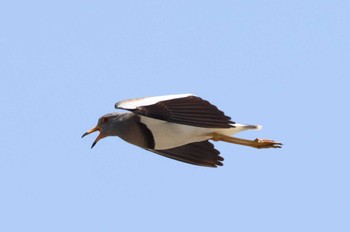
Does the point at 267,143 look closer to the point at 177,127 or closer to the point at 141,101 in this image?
the point at 177,127

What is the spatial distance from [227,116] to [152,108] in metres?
1.12

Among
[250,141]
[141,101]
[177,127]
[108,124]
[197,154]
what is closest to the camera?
[141,101]

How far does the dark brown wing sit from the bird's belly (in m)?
0.72

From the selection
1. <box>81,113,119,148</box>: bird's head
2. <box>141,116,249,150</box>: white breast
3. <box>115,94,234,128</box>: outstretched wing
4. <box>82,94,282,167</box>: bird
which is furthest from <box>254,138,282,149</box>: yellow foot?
<box>81,113,119,148</box>: bird's head

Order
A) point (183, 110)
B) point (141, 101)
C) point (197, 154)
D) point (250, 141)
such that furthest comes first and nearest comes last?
point (197, 154), point (250, 141), point (141, 101), point (183, 110)

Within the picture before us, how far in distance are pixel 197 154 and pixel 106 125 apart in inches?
65.2

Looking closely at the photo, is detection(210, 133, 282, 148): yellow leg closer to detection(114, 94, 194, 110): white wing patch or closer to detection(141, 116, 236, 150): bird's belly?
detection(141, 116, 236, 150): bird's belly

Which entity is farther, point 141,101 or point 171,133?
point 171,133

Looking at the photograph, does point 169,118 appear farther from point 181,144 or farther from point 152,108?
point 181,144

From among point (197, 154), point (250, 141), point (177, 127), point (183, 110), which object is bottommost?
point (197, 154)

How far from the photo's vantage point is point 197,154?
21062 mm

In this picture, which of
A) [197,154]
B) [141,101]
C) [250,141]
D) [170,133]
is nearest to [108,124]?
[170,133]

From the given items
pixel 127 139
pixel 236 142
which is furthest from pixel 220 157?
pixel 127 139

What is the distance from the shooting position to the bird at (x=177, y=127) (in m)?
18.7
